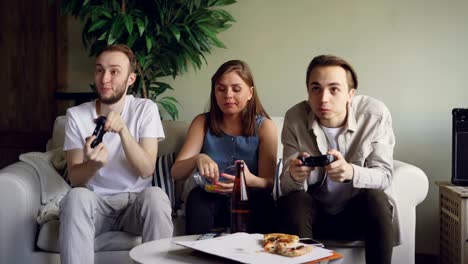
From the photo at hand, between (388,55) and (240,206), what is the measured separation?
171 centimetres

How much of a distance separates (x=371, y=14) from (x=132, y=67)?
57.1 inches

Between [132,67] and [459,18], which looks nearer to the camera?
[132,67]

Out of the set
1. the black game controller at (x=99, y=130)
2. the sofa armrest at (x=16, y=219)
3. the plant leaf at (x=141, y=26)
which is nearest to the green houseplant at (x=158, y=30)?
the plant leaf at (x=141, y=26)

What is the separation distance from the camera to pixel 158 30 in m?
3.25

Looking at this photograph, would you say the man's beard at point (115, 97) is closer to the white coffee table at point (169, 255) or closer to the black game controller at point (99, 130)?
the black game controller at point (99, 130)

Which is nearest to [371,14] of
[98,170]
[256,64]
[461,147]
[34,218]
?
[256,64]

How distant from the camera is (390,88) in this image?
3334 millimetres

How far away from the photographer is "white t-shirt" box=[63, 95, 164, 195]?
255 cm

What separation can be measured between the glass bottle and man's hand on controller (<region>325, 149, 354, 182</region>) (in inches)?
11.8

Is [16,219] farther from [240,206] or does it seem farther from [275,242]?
[275,242]

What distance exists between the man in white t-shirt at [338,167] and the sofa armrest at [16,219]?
1024mm

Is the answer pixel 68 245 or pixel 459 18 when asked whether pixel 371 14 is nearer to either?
pixel 459 18

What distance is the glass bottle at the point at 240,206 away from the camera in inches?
77.5

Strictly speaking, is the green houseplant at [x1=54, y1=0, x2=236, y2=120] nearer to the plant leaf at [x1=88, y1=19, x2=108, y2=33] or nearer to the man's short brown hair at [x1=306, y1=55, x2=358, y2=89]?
the plant leaf at [x1=88, y1=19, x2=108, y2=33]
